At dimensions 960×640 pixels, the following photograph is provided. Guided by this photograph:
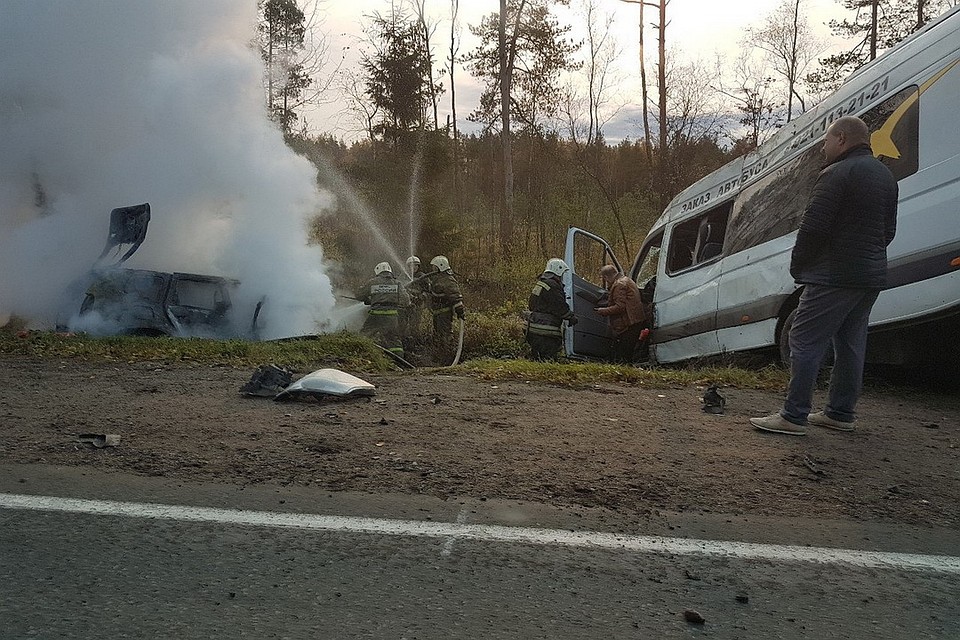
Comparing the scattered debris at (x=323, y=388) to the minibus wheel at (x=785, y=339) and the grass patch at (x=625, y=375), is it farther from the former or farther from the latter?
the minibus wheel at (x=785, y=339)

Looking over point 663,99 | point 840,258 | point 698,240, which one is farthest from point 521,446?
point 663,99

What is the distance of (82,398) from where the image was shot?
5340 millimetres

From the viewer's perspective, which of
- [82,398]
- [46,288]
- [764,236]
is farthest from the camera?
[46,288]

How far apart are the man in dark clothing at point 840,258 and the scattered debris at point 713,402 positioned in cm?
82

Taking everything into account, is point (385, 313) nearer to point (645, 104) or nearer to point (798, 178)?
point (798, 178)

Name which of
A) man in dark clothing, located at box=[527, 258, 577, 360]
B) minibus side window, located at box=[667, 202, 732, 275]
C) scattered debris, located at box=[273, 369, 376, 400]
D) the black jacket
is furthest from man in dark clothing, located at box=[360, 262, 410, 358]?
the black jacket

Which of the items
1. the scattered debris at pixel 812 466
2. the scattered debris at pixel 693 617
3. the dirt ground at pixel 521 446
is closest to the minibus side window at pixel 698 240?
the dirt ground at pixel 521 446

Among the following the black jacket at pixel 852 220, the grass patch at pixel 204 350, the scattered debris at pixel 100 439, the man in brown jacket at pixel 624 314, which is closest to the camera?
the scattered debris at pixel 100 439

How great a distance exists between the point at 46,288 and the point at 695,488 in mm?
10797

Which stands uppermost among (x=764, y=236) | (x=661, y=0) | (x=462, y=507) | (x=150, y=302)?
(x=661, y=0)

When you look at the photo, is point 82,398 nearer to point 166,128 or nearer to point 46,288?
point 46,288

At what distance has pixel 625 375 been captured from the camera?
22.8 feet

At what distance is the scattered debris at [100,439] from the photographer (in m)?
Result: 4.00

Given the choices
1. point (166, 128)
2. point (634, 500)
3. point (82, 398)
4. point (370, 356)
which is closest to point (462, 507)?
point (634, 500)
